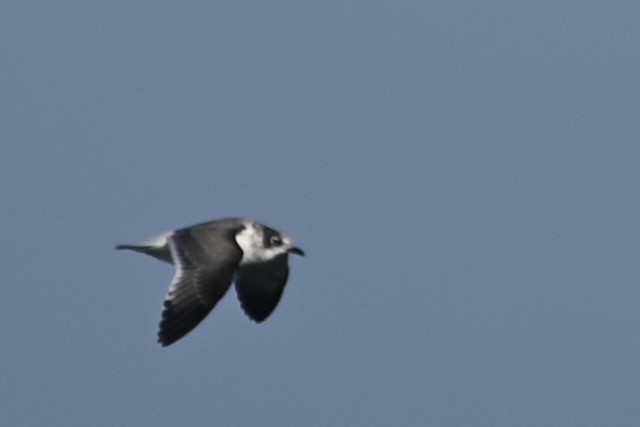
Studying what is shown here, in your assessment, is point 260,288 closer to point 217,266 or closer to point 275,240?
point 275,240

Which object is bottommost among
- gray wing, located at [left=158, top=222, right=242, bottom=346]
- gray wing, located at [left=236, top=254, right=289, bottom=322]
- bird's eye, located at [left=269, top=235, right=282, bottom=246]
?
gray wing, located at [left=158, top=222, right=242, bottom=346]

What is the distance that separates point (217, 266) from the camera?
33.5 metres

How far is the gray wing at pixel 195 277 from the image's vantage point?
107ft

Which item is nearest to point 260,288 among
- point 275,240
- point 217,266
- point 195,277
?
point 275,240

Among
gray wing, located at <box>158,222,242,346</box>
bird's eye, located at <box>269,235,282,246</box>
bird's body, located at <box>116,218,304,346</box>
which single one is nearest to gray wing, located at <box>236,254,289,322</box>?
bird's body, located at <box>116,218,304,346</box>

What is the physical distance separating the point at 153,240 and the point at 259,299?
9.78 feet

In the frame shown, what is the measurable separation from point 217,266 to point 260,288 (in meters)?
4.08

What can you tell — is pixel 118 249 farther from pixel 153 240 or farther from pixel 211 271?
pixel 211 271

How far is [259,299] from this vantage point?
37.5 m

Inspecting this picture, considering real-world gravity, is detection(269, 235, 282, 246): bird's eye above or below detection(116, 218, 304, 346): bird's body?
above

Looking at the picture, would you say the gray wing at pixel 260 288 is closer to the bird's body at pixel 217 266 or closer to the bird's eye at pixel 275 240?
the bird's body at pixel 217 266

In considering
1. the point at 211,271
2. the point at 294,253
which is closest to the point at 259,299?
the point at 294,253

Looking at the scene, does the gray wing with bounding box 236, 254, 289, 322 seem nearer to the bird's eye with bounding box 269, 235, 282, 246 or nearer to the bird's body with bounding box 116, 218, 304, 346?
the bird's body with bounding box 116, 218, 304, 346

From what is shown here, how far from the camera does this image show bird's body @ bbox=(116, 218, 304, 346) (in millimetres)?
32719
